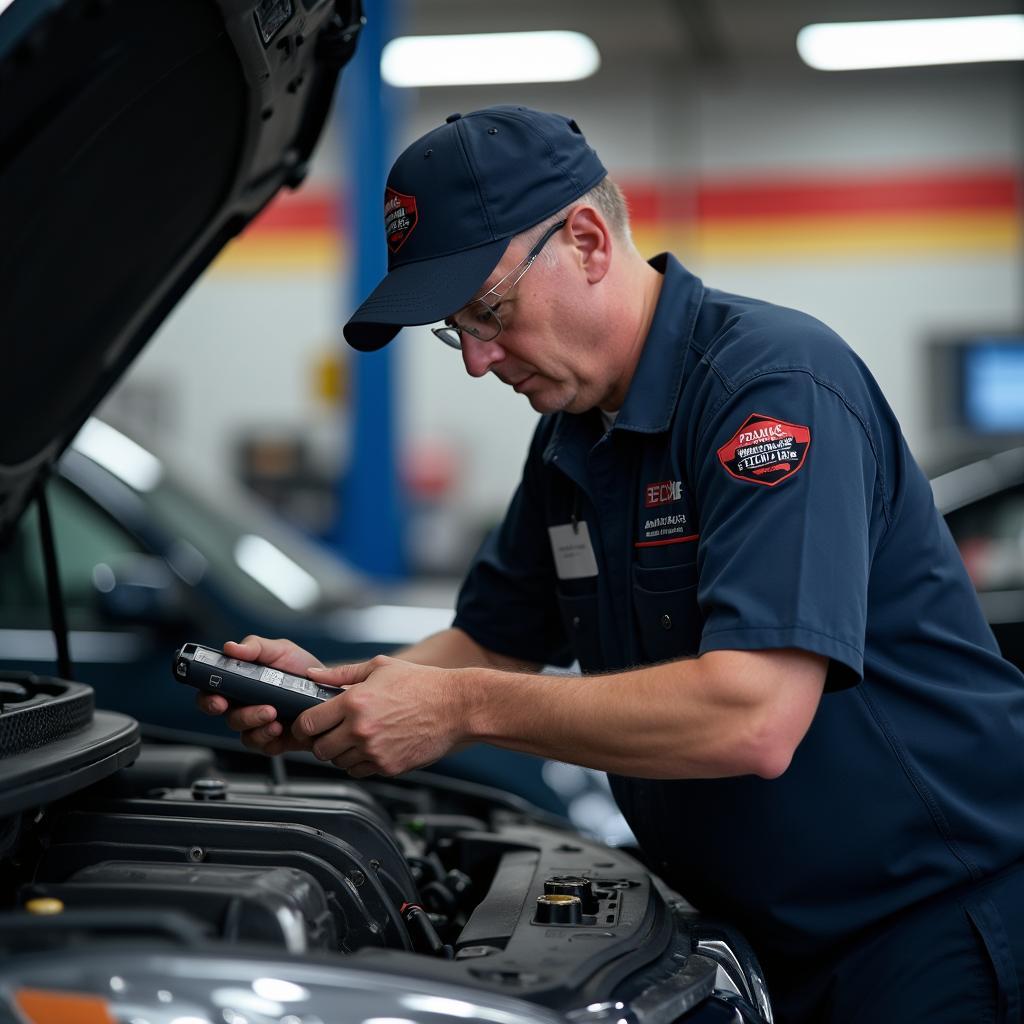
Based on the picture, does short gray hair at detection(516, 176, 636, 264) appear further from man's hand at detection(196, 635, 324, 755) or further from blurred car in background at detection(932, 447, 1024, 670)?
blurred car in background at detection(932, 447, 1024, 670)

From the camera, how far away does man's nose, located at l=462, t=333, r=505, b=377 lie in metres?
1.68

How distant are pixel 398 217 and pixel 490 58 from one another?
8.65m

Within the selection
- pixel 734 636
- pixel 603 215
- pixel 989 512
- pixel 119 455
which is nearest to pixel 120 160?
pixel 603 215

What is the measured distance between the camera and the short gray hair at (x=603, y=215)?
161 centimetres

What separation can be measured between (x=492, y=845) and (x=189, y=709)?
1451 millimetres

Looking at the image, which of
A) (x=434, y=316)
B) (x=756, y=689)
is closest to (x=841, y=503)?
(x=756, y=689)

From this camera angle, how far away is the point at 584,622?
1833mm

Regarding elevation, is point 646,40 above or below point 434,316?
above

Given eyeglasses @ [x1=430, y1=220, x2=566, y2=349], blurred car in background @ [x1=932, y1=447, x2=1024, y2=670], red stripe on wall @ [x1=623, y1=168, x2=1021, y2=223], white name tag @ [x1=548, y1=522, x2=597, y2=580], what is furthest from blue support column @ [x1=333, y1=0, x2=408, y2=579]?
eyeglasses @ [x1=430, y1=220, x2=566, y2=349]

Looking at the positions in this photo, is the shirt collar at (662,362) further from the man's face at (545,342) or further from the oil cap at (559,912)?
the oil cap at (559,912)

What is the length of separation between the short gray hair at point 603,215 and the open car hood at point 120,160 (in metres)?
0.36

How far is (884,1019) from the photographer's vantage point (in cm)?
156

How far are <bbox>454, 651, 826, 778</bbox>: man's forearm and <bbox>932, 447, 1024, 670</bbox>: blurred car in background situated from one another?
335 cm

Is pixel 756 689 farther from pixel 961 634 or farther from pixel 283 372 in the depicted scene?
pixel 283 372
